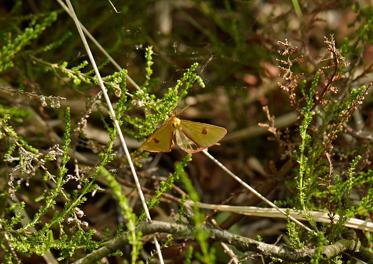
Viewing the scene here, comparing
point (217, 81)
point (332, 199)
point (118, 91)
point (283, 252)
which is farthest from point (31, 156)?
point (217, 81)

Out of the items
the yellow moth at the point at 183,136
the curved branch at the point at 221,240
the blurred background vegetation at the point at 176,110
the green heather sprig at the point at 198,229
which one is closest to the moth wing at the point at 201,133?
the yellow moth at the point at 183,136

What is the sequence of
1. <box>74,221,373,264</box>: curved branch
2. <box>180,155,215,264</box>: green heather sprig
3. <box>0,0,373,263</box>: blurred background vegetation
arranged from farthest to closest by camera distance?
<box>0,0,373,263</box>: blurred background vegetation → <box>74,221,373,264</box>: curved branch → <box>180,155,215,264</box>: green heather sprig

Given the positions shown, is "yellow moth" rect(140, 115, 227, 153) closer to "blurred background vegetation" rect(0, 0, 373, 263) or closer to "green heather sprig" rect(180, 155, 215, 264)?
"blurred background vegetation" rect(0, 0, 373, 263)

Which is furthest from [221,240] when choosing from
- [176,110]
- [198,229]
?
[176,110]

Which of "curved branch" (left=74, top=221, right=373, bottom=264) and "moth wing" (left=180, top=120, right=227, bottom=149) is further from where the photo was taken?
"moth wing" (left=180, top=120, right=227, bottom=149)

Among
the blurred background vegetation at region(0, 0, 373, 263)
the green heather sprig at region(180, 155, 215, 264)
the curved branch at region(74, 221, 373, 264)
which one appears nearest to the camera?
the green heather sprig at region(180, 155, 215, 264)

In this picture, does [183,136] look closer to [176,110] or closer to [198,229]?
[176,110]

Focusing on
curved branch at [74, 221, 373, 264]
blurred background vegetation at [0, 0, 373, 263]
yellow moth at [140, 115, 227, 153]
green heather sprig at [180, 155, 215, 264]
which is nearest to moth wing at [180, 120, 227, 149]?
yellow moth at [140, 115, 227, 153]

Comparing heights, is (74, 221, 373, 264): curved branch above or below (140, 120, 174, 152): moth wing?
below
